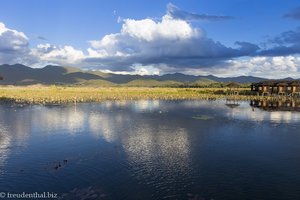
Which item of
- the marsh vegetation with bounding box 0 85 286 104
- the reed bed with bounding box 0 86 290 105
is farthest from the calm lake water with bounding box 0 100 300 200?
the marsh vegetation with bounding box 0 85 286 104

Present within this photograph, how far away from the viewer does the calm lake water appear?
1557 centimetres

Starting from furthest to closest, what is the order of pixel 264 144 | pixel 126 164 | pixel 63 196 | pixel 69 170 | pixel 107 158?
1. pixel 264 144
2. pixel 107 158
3. pixel 126 164
4. pixel 69 170
5. pixel 63 196

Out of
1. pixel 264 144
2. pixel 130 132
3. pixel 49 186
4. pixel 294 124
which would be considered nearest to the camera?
pixel 49 186

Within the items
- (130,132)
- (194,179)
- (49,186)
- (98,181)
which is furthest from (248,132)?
(49,186)

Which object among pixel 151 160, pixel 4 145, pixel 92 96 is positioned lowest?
pixel 151 160

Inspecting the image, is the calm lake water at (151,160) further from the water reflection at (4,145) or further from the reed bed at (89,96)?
the reed bed at (89,96)

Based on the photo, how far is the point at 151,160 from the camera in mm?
20203

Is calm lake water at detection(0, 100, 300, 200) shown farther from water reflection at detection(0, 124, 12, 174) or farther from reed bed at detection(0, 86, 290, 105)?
reed bed at detection(0, 86, 290, 105)

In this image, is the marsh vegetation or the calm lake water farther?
the marsh vegetation

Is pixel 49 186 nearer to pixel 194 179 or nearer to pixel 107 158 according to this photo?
pixel 107 158

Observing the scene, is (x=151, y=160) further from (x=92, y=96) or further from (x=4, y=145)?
(x=92, y=96)

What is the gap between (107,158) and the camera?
68.9ft

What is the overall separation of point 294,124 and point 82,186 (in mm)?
28646

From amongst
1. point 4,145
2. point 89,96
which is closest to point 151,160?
point 4,145
